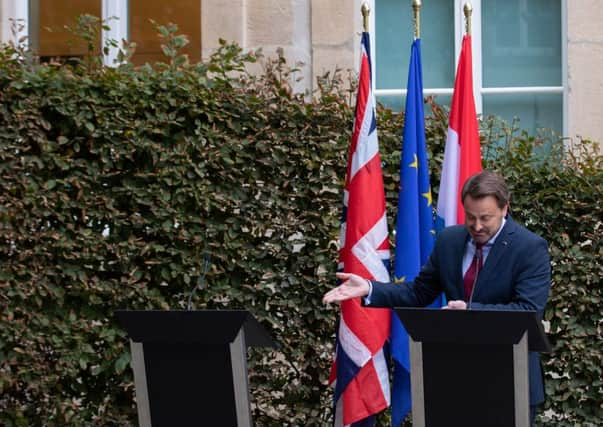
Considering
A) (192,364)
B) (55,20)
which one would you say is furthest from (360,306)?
(55,20)

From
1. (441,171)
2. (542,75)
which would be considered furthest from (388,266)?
(542,75)

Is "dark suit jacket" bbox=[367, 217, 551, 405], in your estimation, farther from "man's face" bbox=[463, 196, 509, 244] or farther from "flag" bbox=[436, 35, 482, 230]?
"flag" bbox=[436, 35, 482, 230]

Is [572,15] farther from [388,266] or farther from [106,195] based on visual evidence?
[106,195]

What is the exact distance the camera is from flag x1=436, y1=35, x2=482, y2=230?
236 inches

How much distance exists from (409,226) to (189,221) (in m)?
1.35

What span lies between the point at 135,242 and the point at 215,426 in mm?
1877

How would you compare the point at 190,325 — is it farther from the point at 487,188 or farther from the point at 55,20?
the point at 55,20

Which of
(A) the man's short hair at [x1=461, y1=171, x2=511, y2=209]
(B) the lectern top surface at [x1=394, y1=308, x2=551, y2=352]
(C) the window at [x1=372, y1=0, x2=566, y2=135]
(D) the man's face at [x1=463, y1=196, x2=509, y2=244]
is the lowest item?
(B) the lectern top surface at [x1=394, y1=308, x2=551, y2=352]

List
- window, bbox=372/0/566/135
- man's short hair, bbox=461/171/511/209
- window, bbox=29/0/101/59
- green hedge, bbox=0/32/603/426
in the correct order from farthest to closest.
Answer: window, bbox=29/0/101/59, window, bbox=372/0/566/135, green hedge, bbox=0/32/603/426, man's short hair, bbox=461/171/511/209

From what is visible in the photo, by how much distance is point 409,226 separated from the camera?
5996 mm

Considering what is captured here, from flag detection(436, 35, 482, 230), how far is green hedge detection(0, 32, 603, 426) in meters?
0.38

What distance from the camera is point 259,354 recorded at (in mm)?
6465

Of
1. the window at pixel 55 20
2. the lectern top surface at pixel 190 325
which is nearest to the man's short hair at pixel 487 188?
the lectern top surface at pixel 190 325

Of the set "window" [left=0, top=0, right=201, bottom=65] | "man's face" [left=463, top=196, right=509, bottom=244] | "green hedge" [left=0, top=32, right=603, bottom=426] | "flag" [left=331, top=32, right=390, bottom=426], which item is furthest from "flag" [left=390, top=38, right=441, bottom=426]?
"window" [left=0, top=0, right=201, bottom=65]
